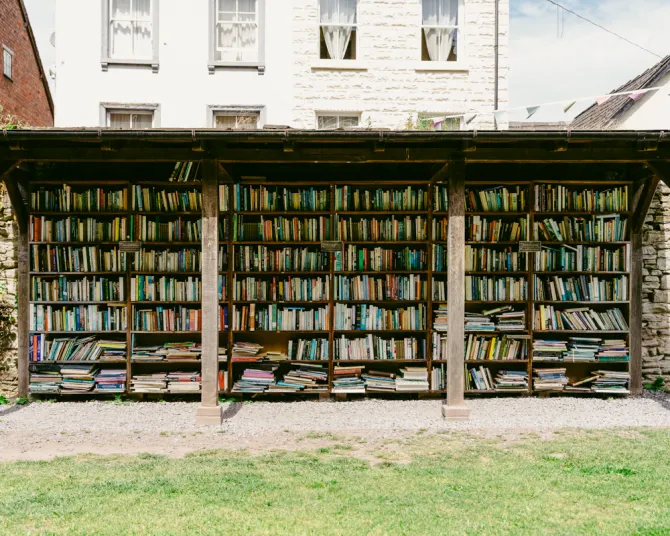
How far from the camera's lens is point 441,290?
23.7 ft

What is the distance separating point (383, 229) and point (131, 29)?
227 inches

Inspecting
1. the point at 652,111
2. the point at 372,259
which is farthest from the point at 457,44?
the point at 652,111

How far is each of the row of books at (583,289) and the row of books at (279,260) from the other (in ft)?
8.73

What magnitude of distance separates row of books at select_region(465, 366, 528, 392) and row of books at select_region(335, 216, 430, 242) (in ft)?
5.71

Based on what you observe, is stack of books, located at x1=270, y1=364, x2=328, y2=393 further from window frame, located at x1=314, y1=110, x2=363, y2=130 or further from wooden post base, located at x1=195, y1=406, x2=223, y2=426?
window frame, located at x1=314, y1=110, x2=363, y2=130

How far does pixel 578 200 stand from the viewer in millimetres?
7312

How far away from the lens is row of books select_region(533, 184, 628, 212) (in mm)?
7297

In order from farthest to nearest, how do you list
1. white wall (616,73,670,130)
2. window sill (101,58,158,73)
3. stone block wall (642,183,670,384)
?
1. white wall (616,73,670,130)
2. window sill (101,58,158,73)
3. stone block wall (642,183,670,384)

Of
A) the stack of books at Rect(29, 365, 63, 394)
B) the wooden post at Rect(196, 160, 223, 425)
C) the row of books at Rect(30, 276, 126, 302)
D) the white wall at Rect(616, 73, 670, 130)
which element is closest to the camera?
the wooden post at Rect(196, 160, 223, 425)

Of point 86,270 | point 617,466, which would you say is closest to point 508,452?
point 617,466

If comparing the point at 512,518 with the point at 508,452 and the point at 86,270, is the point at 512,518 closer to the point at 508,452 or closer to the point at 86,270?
the point at 508,452

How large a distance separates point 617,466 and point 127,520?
138 inches

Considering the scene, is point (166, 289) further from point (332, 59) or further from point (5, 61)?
point (5, 61)

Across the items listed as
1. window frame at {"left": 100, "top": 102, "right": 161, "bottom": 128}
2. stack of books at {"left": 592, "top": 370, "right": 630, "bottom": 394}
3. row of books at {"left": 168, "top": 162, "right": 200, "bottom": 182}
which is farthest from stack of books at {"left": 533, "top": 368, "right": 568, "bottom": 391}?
window frame at {"left": 100, "top": 102, "right": 161, "bottom": 128}
